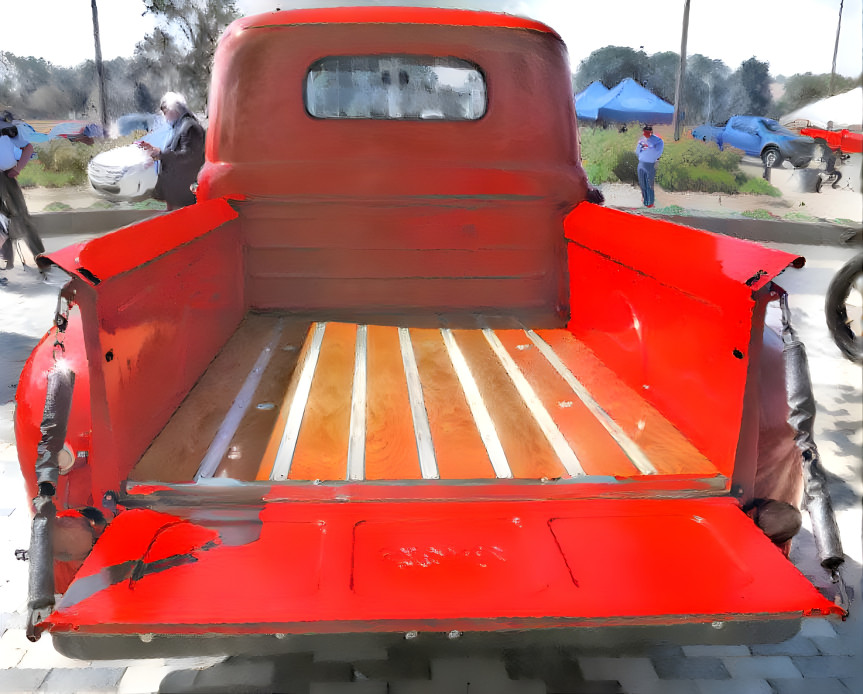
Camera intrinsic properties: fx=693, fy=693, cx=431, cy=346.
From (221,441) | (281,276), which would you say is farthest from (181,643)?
(281,276)

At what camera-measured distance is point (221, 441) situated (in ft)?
6.57

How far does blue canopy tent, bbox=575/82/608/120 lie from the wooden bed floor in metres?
→ 28.7

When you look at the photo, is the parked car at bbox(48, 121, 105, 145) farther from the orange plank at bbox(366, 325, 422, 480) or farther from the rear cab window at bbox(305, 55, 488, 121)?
the orange plank at bbox(366, 325, 422, 480)

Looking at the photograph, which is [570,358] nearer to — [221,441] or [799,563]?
[799,563]

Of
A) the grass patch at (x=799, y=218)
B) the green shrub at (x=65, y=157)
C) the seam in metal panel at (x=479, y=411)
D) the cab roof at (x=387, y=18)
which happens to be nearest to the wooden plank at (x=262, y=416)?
the seam in metal panel at (x=479, y=411)

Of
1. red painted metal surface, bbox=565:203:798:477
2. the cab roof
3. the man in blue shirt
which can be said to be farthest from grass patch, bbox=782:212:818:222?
red painted metal surface, bbox=565:203:798:477

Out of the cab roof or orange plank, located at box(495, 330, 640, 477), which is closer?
orange plank, located at box(495, 330, 640, 477)

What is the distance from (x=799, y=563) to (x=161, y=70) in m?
25.4

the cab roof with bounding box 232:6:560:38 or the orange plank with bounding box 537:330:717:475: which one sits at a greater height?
the cab roof with bounding box 232:6:560:38

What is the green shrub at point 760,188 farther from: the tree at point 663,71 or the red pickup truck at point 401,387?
the tree at point 663,71

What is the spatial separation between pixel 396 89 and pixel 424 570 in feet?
8.75

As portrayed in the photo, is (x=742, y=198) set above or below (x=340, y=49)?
below

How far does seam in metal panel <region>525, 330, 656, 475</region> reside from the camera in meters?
1.87

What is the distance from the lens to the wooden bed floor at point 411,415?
72.7 inches
